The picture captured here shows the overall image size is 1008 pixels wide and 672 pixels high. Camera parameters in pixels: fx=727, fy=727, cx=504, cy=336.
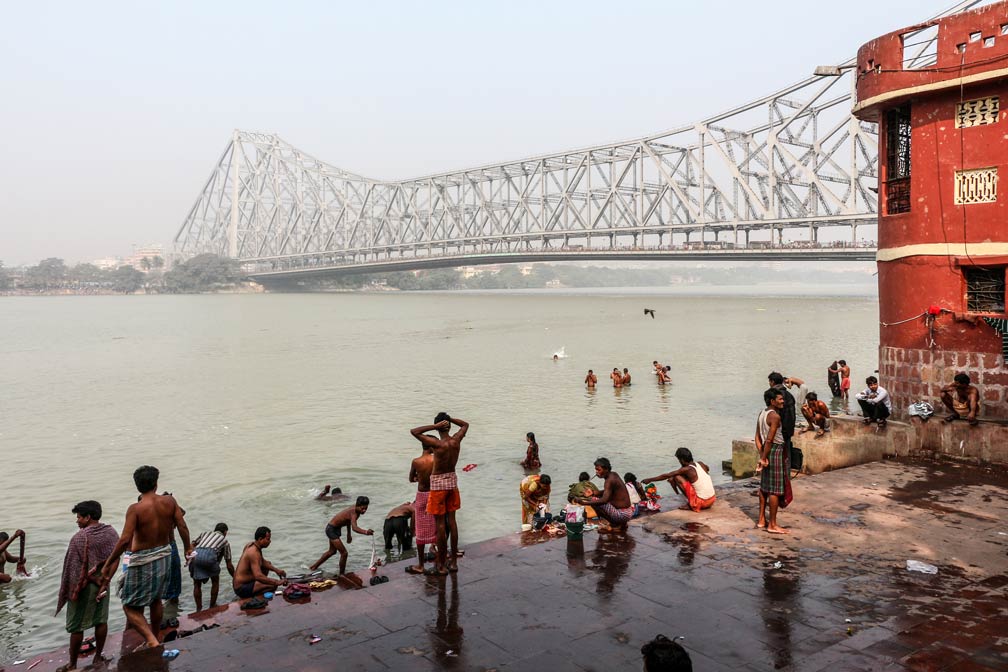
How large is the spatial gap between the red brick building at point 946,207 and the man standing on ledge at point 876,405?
48cm

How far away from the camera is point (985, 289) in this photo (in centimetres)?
943

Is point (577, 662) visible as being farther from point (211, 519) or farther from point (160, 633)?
point (211, 519)

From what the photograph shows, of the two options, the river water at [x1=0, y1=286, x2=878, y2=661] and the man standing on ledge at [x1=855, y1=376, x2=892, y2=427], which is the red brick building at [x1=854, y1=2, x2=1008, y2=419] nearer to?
the man standing on ledge at [x1=855, y1=376, x2=892, y2=427]

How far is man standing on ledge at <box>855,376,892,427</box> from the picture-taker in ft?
32.4

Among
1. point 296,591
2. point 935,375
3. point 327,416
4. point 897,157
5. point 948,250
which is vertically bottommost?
point 327,416

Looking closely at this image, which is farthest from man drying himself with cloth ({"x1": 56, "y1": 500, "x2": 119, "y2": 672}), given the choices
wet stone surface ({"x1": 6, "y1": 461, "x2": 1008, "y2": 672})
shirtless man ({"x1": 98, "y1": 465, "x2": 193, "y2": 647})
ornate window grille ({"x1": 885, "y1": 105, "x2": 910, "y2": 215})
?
ornate window grille ({"x1": 885, "y1": 105, "x2": 910, "y2": 215})

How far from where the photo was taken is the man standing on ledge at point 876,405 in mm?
9875

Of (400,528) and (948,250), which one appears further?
(948,250)

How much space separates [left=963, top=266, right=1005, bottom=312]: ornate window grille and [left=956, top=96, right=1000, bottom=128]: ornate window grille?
1910 mm

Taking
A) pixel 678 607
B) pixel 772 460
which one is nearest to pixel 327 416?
pixel 772 460

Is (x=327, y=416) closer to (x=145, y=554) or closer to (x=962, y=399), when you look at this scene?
(x=145, y=554)

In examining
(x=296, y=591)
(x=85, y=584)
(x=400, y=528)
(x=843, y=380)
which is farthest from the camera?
(x=843, y=380)

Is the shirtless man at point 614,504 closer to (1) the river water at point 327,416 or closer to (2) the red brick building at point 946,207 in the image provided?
(1) the river water at point 327,416

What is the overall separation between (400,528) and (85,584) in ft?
11.9
